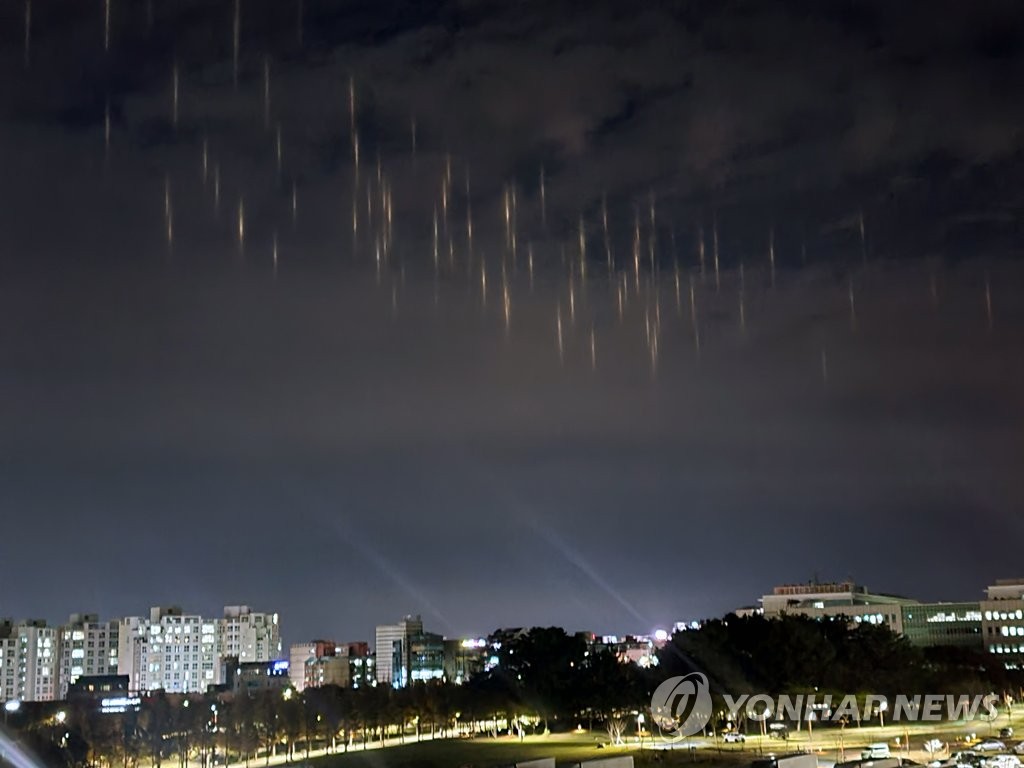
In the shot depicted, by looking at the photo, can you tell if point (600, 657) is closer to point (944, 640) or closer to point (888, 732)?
point (888, 732)

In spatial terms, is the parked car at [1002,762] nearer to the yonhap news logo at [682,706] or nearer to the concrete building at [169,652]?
the yonhap news logo at [682,706]

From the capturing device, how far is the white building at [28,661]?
275ft

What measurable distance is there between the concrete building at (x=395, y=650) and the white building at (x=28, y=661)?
28558 mm

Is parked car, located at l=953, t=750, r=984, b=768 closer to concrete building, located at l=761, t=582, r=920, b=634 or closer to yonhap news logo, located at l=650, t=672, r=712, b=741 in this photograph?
yonhap news logo, located at l=650, t=672, r=712, b=741

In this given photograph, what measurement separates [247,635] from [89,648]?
16.1 m

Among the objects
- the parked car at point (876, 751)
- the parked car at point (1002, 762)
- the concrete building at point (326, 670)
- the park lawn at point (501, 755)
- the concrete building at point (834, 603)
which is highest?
the concrete building at point (834, 603)

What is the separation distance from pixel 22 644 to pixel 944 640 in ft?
235

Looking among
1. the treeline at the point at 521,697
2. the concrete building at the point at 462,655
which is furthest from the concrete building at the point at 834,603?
the concrete building at the point at 462,655

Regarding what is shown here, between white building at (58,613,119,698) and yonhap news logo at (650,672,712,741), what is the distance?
6475cm

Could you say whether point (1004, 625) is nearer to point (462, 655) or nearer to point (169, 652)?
point (462, 655)

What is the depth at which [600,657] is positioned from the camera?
51.1 meters

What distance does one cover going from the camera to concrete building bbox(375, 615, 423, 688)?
354ft

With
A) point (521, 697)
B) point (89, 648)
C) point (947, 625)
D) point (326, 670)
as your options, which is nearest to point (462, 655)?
point (326, 670)

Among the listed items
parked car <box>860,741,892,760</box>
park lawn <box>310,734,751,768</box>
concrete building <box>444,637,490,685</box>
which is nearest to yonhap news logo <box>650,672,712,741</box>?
park lawn <box>310,734,751,768</box>
